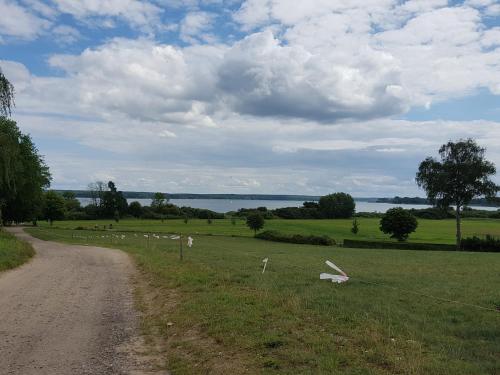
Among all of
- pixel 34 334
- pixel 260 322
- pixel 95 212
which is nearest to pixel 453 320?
pixel 260 322

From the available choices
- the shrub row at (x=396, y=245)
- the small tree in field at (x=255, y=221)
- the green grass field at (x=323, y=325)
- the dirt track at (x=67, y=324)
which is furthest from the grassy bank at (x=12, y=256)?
the small tree in field at (x=255, y=221)

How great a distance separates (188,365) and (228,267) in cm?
1086

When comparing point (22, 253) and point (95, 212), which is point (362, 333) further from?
point (95, 212)

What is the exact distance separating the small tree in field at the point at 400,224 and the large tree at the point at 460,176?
7785mm

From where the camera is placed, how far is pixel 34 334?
30.7ft

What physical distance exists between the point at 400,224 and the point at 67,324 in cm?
6099

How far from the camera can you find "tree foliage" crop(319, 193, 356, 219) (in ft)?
451

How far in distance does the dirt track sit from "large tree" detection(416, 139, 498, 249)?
4781 centimetres

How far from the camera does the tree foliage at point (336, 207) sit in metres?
137

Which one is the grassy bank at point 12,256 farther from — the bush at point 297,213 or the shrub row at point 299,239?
the bush at point 297,213

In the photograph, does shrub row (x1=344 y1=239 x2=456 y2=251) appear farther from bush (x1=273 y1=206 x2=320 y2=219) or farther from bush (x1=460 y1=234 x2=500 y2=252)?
bush (x1=273 y1=206 x2=320 y2=219)

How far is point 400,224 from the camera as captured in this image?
6606 cm

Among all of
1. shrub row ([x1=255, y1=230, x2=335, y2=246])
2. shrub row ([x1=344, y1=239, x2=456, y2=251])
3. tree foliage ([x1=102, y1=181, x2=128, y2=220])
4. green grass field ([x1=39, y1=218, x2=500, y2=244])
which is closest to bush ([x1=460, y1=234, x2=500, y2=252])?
shrub row ([x1=344, y1=239, x2=456, y2=251])

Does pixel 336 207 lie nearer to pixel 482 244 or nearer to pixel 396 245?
pixel 396 245
